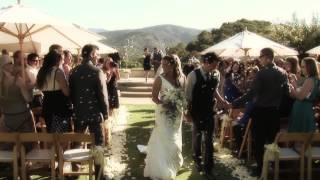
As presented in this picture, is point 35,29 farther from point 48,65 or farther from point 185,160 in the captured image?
point 185,160

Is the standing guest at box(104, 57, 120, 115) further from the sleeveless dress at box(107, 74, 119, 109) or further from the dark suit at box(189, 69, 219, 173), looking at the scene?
the dark suit at box(189, 69, 219, 173)

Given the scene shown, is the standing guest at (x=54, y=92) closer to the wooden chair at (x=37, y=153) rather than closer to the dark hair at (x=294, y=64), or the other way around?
the wooden chair at (x=37, y=153)

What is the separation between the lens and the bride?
7.77m

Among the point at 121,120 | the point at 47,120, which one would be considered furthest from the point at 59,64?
the point at 121,120

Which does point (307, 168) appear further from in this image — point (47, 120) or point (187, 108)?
point (47, 120)

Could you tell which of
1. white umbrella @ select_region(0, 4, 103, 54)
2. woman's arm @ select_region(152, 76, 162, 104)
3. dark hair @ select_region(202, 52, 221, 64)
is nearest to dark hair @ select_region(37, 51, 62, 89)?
white umbrella @ select_region(0, 4, 103, 54)

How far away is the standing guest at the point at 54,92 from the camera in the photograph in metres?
7.40

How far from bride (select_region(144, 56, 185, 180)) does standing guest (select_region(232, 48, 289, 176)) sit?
1204 mm

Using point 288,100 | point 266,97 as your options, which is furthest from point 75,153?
point 288,100

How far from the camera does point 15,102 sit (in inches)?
298

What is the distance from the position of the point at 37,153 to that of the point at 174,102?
220 centimetres

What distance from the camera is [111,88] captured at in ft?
38.9

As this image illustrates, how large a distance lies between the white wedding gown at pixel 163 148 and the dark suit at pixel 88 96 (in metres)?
0.87

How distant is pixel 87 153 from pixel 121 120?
7.97 m
